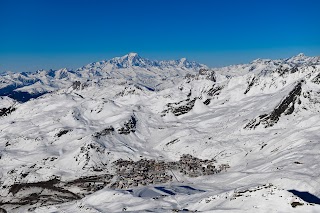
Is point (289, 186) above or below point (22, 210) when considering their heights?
above

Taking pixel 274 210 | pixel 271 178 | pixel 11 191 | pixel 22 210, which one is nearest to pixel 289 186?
pixel 271 178

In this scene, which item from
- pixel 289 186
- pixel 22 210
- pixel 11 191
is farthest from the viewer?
pixel 11 191

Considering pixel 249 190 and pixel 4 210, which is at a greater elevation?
pixel 249 190

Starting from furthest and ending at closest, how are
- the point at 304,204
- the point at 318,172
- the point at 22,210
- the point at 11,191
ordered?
1. the point at 11,191
2. the point at 22,210
3. the point at 318,172
4. the point at 304,204

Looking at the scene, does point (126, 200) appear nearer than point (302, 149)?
Yes

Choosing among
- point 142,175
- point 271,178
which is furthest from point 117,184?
point 271,178

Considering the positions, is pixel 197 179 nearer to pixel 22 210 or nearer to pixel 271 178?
pixel 271 178

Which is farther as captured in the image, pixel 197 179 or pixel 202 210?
pixel 197 179

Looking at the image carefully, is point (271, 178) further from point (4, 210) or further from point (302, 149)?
point (4, 210)

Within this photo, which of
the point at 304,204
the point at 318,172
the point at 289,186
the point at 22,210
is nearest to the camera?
the point at 304,204
